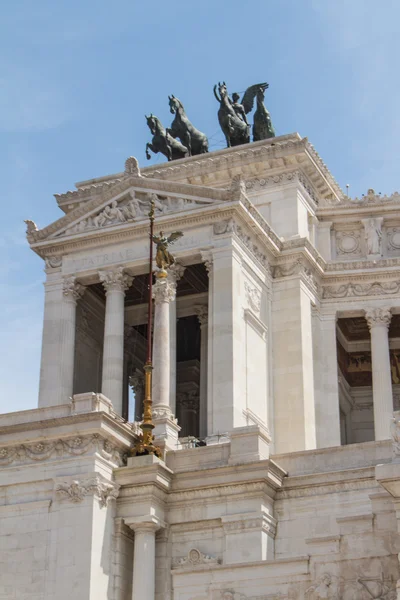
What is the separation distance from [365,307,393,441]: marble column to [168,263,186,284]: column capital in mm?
11034

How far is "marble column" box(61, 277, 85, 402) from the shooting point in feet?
179

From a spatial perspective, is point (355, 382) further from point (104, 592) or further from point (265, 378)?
point (104, 592)

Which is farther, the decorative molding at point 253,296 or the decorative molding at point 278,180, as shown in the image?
the decorative molding at point 278,180

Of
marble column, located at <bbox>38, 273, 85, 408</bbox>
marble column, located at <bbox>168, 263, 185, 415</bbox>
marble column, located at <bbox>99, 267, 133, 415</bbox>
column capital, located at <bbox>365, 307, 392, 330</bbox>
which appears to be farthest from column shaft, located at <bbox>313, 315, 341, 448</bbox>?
marble column, located at <bbox>38, 273, 85, 408</bbox>

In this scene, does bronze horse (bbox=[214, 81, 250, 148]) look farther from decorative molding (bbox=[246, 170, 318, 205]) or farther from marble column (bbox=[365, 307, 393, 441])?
marble column (bbox=[365, 307, 393, 441])

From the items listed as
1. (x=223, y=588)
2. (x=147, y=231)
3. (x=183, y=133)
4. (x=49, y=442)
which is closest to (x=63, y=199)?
(x=183, y=133)

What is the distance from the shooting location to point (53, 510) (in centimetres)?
4116

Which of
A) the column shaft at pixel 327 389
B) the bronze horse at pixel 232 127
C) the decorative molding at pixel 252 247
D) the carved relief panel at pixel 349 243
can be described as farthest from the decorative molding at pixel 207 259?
the bronze horse at pixel 232 127

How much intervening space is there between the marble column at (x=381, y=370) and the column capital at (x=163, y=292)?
39.4 feet

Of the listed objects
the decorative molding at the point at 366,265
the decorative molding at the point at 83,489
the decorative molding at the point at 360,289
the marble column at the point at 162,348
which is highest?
the decorative molding at the point at 366,265

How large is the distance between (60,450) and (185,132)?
2988cm

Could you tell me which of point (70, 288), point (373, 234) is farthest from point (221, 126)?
point (70, 288)

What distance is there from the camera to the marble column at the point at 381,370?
5738 cm

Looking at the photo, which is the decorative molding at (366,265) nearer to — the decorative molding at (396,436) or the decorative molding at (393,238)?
the decorative molding at (393,238)
